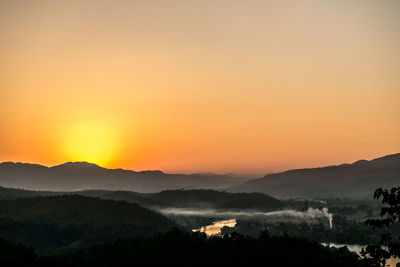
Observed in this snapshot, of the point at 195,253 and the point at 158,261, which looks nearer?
the point at 158,261

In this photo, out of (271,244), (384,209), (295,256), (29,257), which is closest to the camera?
(384,209)

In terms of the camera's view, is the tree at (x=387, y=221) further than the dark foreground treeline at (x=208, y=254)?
No

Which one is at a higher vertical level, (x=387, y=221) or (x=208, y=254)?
(x=387, y=221)

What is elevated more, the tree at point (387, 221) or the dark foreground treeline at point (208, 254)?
the tree at point (387, 221)

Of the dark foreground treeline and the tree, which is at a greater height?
the tree

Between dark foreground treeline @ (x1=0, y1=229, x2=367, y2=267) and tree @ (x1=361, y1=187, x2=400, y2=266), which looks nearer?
tree @ (x1=361, y1=187, x2=400, y2=266)

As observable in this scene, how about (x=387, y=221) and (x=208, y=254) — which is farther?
(x=208, y=254)

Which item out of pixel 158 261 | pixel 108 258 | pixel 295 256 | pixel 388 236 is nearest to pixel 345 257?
pixel 295 256

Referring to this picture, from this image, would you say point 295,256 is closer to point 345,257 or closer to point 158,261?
point 345,257
